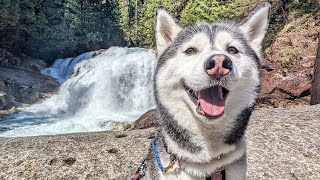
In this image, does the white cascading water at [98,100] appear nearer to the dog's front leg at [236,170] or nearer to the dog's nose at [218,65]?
the dog's front leg at [236,170]

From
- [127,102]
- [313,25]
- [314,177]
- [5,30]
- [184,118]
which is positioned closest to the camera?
[184,118]

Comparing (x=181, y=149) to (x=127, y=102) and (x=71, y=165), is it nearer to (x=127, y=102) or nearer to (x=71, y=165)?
(x=71, y=165)

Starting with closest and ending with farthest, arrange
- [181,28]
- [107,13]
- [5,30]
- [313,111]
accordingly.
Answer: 1. [181,28]
2. [313,111]
3. [5,30]
4. [107,13]

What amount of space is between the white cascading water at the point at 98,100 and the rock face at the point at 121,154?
10844 mm

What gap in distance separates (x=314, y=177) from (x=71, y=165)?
13.8 feet

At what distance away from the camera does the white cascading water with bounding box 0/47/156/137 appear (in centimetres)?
1830

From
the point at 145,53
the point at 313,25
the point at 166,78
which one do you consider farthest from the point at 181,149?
the point at 145,53

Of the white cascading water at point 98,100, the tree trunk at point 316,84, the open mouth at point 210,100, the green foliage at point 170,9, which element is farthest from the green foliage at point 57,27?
the open mouth at point 210,100

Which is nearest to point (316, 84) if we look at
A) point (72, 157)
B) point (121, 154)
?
point (121, 154)

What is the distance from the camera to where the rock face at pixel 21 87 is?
21298 millimetres

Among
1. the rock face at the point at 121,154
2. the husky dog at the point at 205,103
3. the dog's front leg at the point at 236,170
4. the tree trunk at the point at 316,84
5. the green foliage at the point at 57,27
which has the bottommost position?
the green foliage at the point at 57,27

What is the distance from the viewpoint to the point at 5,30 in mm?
31031

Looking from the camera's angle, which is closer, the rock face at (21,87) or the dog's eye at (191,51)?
the dog's eye at (191,51)

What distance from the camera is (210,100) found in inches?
101
